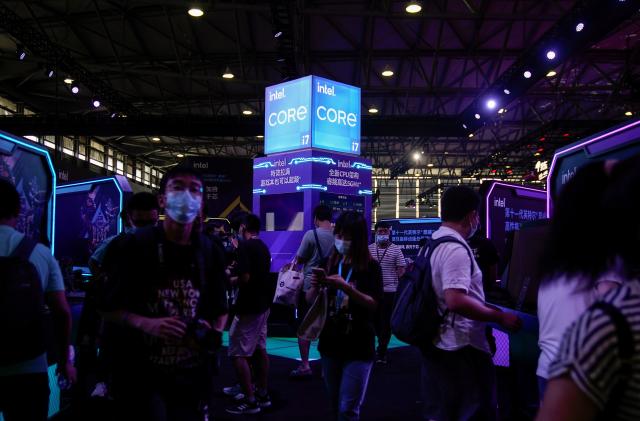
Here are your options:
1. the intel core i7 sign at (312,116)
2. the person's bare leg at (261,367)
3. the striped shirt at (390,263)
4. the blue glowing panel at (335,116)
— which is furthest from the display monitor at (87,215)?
the striped shirt at (390,263)

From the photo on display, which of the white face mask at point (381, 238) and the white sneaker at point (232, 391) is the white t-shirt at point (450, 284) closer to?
the white sneaker at point (232, 391)

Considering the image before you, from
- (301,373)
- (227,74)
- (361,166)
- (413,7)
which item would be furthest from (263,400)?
(227,74)

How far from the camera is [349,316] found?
2.98 meters

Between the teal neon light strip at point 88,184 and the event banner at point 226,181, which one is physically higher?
the event banner at point 226,181

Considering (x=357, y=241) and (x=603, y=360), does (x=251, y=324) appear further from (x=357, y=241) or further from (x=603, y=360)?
(x=603, y=360)

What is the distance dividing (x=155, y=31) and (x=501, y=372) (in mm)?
11627

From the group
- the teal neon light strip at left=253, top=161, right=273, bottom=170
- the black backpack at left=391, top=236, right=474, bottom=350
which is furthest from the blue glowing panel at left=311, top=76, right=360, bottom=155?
the black backpack at left=391, top=236, right=474, bottom=350

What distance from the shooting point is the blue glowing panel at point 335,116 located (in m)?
7.44

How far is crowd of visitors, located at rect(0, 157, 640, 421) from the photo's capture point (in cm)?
81

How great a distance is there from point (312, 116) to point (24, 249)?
5469 mm

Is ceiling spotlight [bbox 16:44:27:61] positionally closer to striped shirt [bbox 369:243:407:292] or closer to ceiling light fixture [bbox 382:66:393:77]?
ceiling light fixture [bbox 382:66:393:77]

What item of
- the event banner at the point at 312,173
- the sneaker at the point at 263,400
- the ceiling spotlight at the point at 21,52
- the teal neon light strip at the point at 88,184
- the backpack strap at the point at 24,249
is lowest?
the sneaker at the point at 263,400

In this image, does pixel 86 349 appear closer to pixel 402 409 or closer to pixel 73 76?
pixel 402 409

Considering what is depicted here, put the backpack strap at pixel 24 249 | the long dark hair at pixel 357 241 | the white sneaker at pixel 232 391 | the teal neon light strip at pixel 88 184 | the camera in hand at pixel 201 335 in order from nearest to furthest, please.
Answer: the camera in hand at pixel 201 335, the backpack strap at pixel 24 249, the long dark hair at pixel 357 241, the white sneaker at pixel 232 391, the teal neon light strip at pixel 88 184
